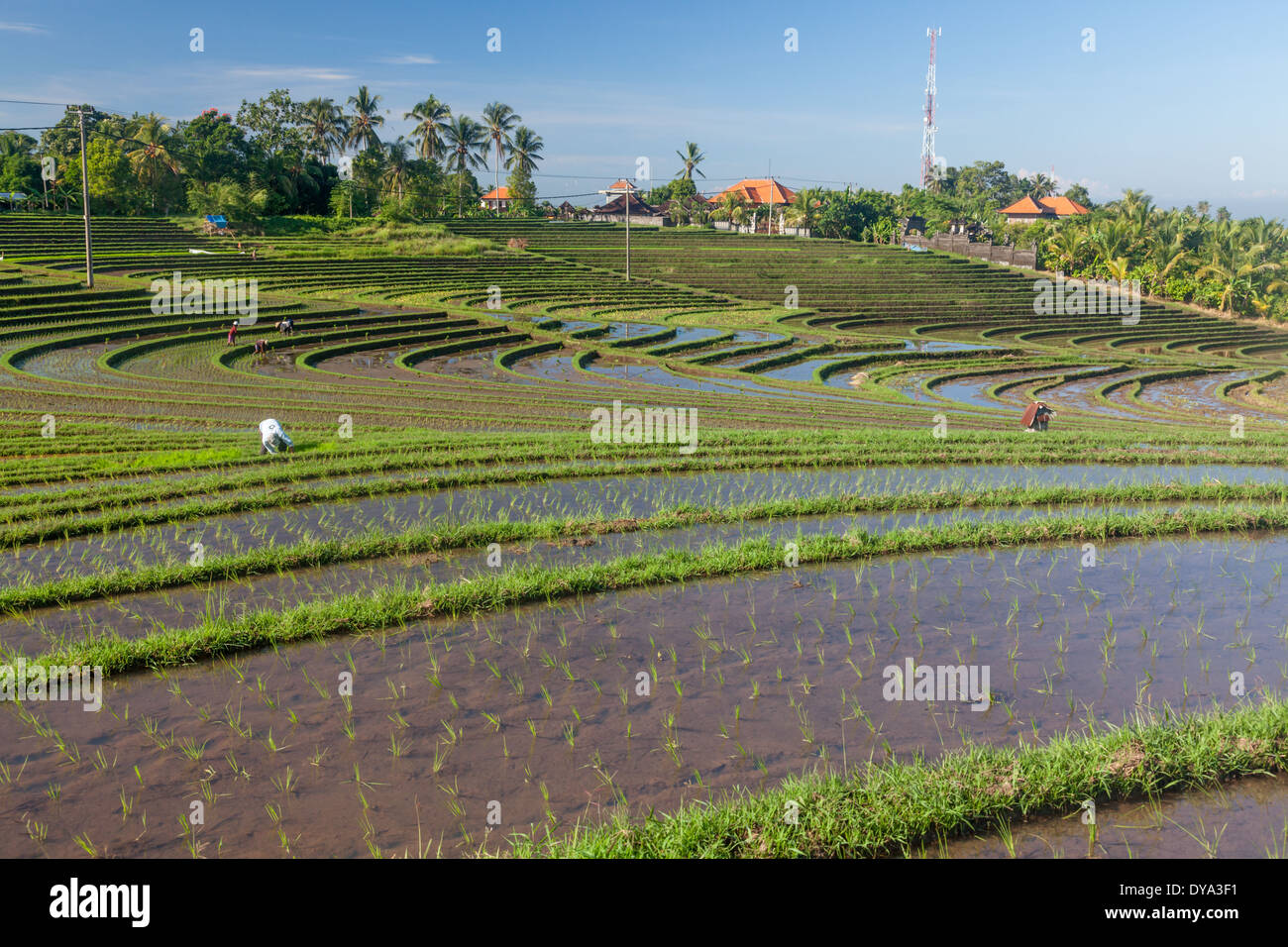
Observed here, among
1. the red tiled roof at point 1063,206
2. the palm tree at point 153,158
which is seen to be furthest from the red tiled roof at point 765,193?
the palm tree at point 153,158

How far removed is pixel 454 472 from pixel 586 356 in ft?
63.0

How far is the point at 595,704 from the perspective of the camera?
6574 mm

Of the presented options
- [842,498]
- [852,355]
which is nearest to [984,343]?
[852,355]

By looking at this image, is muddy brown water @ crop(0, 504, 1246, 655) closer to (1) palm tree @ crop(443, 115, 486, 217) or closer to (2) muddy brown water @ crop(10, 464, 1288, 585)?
(2) muddy brown water @ crop(10, 464, 1288, 585)

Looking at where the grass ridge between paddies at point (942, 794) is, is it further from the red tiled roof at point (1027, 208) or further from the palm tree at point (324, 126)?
the red tiled roof at point (1027, 208)

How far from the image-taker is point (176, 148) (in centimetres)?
6256

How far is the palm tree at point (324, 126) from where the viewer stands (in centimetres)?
7838
